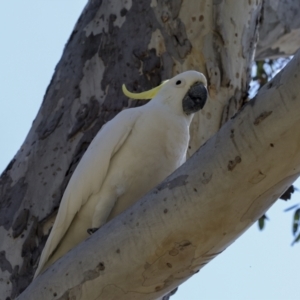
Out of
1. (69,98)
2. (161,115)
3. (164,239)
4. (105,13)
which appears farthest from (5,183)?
(164,239)

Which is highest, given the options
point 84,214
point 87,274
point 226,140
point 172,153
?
point 172,153

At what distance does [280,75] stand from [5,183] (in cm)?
128

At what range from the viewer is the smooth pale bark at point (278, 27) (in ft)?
11.4

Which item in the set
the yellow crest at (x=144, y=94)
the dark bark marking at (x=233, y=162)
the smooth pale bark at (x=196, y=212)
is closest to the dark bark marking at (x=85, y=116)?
the yellow crest at (x=144, y=94)

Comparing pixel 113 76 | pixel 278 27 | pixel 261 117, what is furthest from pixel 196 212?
pixel 278 27

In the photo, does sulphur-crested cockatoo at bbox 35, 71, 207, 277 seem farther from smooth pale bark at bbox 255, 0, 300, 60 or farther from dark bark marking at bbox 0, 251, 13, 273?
smooth pale bark at bbox 255, 0, 300, 60

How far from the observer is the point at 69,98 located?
101 inches

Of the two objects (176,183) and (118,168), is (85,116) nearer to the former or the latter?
(118,168)

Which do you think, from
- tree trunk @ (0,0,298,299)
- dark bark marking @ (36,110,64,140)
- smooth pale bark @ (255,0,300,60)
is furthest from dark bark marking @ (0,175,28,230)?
smooth pale bark @ (255,0,300,60)

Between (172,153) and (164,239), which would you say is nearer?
(164,239)

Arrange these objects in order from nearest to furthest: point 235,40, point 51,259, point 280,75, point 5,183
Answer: point 280,75
point 51,259
point 5,183
point 235,40

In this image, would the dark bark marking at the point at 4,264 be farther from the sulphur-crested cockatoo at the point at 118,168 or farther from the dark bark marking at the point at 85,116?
the dark bark marking at the point at 85,116

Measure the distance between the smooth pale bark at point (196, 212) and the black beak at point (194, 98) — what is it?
0.66 meters

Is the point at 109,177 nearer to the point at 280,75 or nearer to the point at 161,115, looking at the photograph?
the point at 161,115
